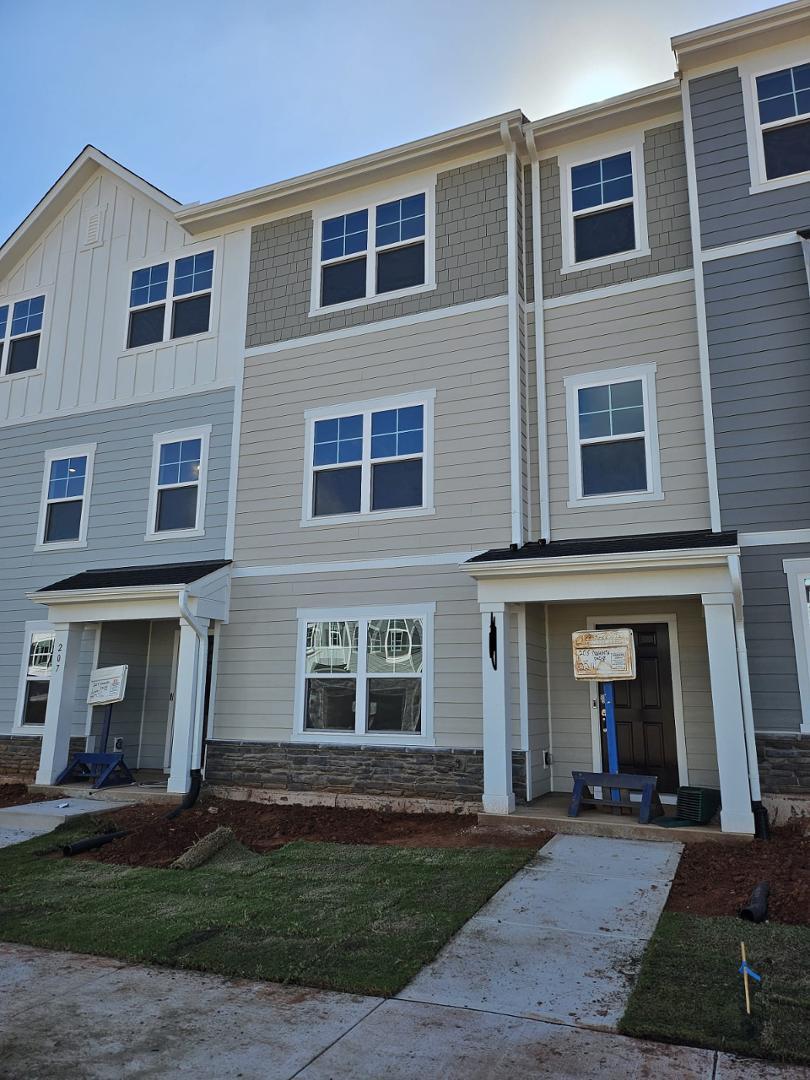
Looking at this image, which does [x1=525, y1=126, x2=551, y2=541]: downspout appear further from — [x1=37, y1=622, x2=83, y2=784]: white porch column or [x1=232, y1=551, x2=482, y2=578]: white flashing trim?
[x1=37, y1=622, x2=83, y2=784]: white porch column

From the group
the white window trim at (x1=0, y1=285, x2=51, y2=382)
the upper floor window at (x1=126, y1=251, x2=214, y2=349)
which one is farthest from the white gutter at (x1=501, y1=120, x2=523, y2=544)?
the white window trim at (x1=0, y1=285, x2=51, y2=382)

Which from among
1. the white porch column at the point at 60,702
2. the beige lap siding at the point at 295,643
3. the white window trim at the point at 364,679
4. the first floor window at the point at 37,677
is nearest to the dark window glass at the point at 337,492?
the beige lap siding at the point at 295,643

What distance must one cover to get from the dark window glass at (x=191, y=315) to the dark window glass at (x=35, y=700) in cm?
591

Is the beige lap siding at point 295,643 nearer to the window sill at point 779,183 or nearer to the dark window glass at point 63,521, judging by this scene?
the dark window glass at point 63,521

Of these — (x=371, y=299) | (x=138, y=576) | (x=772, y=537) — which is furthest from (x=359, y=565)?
(x=772, y=537)

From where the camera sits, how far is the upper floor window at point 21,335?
13.8 meters

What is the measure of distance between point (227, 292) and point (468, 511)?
553cm

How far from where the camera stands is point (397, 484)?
34.1 feet

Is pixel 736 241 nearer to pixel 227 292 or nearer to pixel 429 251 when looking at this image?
pixel 429 251

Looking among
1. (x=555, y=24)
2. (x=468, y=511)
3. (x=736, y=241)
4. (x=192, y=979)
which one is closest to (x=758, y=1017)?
(x=192, y=979)

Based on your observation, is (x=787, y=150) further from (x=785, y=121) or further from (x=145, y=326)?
(x=145, y=326)

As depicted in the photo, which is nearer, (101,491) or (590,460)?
(590,460)

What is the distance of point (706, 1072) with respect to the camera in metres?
3.32

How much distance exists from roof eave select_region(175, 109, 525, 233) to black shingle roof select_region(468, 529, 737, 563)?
5510 millimetres
